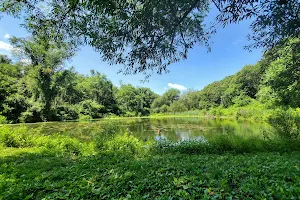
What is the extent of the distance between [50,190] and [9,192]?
1.74 feet

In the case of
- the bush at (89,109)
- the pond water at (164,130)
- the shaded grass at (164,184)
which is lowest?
the pond water at (164,130)

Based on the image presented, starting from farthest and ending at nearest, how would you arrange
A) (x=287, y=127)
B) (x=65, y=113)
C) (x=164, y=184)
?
(x=65, y=113), (x=287, y=127), (x=164, y=184)

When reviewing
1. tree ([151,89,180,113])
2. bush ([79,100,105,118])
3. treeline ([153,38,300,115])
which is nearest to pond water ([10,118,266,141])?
treeline ([153,38,300,115])

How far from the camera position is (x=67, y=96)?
37.1 metres

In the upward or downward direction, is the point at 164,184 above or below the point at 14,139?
below

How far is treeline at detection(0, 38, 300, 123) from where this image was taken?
9.03m

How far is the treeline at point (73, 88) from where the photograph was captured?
29.6ft

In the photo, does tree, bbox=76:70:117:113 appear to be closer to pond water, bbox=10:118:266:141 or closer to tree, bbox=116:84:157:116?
tree, bbox=116:84:157:116

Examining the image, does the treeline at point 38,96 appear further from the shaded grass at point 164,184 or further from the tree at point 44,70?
the shaded grass at point 164,184

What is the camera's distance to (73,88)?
121 feet

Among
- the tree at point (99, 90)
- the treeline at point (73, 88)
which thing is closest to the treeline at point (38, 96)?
the treeline at point (73, 88)

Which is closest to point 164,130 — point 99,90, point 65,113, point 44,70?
point 44,70

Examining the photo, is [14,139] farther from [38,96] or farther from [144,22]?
[38,96]

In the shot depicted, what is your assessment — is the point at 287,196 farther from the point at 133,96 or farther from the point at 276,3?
the point at 133,96
